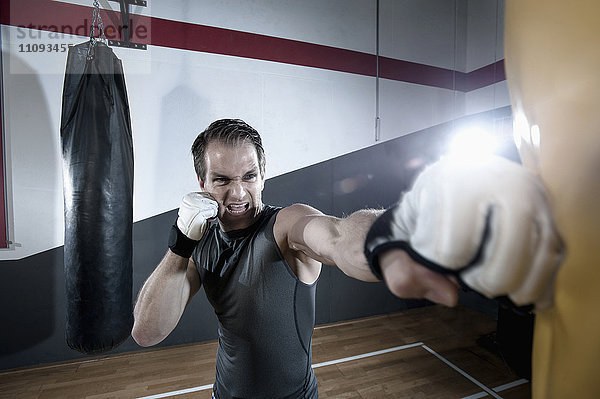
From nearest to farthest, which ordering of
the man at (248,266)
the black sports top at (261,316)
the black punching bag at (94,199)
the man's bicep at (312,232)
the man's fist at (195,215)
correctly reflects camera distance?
the man's bicep at (312,232) → the man at (248,266) → the black sports top at (261,316) → the man's fist at (195,215) → the black punching bag at (94,199)

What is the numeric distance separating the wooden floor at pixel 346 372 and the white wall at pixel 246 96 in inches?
39.0

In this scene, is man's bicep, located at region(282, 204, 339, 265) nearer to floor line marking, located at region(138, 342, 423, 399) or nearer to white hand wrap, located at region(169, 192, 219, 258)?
→ white hand wrap, located at region(169, 192, 219, 258)

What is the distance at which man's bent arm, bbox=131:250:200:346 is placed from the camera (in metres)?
1.32

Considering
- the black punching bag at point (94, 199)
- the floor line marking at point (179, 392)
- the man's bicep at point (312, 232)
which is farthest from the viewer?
the floor line marking at point (179, 392)

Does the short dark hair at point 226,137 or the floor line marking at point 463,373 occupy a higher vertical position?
the short dark hair at point 226,137

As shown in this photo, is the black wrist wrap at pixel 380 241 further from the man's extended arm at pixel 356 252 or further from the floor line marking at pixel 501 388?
the floor line marking at pixel 501 388

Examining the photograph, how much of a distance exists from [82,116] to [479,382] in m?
3.00

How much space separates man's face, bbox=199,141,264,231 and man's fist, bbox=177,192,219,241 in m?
0.06

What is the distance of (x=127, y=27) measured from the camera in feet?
7.98

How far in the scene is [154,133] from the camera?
2662mm

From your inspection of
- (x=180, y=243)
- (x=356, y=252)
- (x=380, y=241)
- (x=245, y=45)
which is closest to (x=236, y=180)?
(x=180, y=243)

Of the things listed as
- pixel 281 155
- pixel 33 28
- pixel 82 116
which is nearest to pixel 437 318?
pixel 281 155

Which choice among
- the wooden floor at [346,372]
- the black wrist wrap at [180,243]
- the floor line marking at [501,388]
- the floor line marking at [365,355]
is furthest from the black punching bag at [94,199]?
the floor line marking at [501,388]

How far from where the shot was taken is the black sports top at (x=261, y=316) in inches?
45.7
